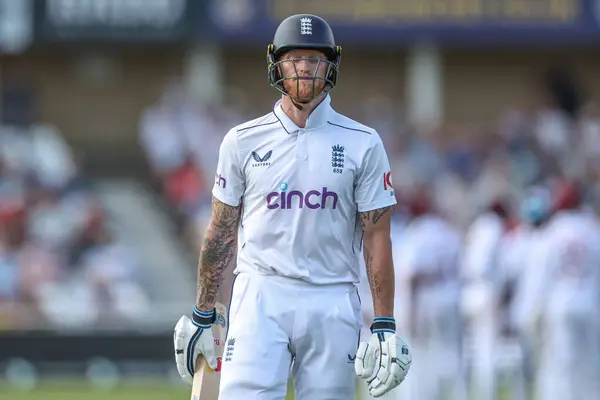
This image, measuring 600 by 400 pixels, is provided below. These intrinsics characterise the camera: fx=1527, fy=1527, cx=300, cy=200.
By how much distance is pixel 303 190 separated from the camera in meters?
6.93

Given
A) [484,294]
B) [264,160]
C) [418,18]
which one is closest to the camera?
[264,160]

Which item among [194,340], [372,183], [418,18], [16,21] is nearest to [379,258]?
[372,183]

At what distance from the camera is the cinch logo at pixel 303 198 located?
6.92 metres

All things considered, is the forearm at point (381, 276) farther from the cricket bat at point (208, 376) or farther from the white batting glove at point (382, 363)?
the cricket bat at point (208, 376)

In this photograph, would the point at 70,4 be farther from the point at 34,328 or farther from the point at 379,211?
the point at 379,211

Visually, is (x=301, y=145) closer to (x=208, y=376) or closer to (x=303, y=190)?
(x=303, y=190)

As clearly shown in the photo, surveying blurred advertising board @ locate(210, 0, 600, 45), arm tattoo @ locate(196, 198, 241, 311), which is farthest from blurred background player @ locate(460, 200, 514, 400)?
blurred advertising board @ locate(210, 0, 600, 45)

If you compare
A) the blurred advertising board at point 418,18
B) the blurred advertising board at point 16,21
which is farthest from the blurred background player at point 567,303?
the blurred advertising board at point 16,21

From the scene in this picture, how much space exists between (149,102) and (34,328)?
31.7 feet

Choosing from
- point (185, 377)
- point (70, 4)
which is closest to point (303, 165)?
point (185, 377)

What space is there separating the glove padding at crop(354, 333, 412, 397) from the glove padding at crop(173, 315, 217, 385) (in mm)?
768

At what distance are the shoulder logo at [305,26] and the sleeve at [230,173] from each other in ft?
1.83

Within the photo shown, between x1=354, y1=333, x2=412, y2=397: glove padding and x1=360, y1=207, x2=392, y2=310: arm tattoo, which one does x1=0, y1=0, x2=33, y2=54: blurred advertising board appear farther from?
x1=354, y1=333, x2=412, y2=397: glove padding

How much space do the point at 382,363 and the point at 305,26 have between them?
1.58 meters
